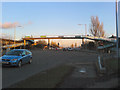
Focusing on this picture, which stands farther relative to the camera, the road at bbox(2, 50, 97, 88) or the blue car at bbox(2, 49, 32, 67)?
the blue car at bbox(2, 49, 32, 67)

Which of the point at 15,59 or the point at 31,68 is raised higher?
the point at 15,59

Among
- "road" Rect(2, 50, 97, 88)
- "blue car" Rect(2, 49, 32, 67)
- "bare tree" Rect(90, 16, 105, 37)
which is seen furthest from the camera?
"bare tree" Rect(90, 16, 105, 37)

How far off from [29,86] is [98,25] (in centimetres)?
4868

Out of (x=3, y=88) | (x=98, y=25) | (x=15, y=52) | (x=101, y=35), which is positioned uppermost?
(x=98, y=25)

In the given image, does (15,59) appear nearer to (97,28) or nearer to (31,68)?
(31,68)

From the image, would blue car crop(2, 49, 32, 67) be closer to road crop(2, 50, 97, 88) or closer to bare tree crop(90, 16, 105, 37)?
road crop(2, 50, 97, 88)

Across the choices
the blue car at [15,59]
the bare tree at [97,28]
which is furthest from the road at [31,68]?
the bare tree at [97,28]

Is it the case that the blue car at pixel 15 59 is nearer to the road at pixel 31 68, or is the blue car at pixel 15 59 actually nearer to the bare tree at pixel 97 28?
the road at pixel 31 68

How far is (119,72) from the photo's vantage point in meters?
6.60

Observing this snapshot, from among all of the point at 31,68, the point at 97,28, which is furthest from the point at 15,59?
the point at 97,28

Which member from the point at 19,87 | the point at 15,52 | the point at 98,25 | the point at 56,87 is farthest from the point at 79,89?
the point at 98,25


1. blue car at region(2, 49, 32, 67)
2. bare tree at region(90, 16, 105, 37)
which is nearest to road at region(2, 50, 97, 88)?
blue car at region(2, 49, 32, 67)

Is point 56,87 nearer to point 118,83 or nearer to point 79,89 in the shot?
point 79,89

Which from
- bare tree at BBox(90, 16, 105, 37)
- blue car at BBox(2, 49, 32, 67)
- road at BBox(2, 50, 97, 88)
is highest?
bare tree at BBox(90, 16, 105, 37)
